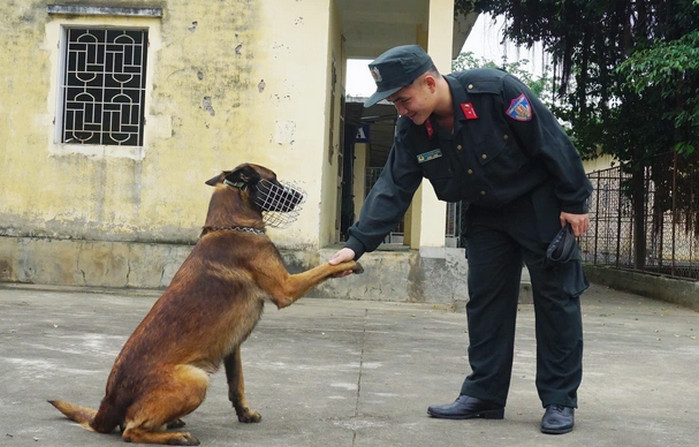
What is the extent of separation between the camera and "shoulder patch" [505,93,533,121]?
3857 millimetres

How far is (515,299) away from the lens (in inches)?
167

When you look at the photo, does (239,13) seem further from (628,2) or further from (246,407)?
(246,407)

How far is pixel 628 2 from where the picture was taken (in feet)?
43.1

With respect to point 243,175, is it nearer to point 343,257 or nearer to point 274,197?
point 274,197

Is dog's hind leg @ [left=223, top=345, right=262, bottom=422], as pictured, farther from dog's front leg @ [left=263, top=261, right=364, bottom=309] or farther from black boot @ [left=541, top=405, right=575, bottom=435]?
black boot @ [left=541, top=405, right=575, bottom=435]

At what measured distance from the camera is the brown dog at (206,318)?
11.2 feet

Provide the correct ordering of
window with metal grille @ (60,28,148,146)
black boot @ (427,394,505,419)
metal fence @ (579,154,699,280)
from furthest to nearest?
metal fence @ (579,154,699,280), window with metal grille @ (60,28,148,146), black boot @ (427,394,505,419)

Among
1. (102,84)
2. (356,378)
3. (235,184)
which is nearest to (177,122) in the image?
(102,84)

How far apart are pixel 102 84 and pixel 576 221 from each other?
8.06 m

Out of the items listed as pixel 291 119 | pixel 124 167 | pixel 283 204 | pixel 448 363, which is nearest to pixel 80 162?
pixel 124 167

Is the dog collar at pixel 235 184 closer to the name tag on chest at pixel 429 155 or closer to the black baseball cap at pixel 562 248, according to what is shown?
the name tag on chest at pixel 429 155

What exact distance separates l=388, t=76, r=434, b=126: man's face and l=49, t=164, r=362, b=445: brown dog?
2.06 ft

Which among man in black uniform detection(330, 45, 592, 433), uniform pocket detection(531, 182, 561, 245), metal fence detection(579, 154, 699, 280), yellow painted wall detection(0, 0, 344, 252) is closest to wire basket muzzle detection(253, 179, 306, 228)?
man in black uniform detection(330, 45, 592, 433)

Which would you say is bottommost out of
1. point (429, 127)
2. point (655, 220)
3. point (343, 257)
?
point (343, 257)
